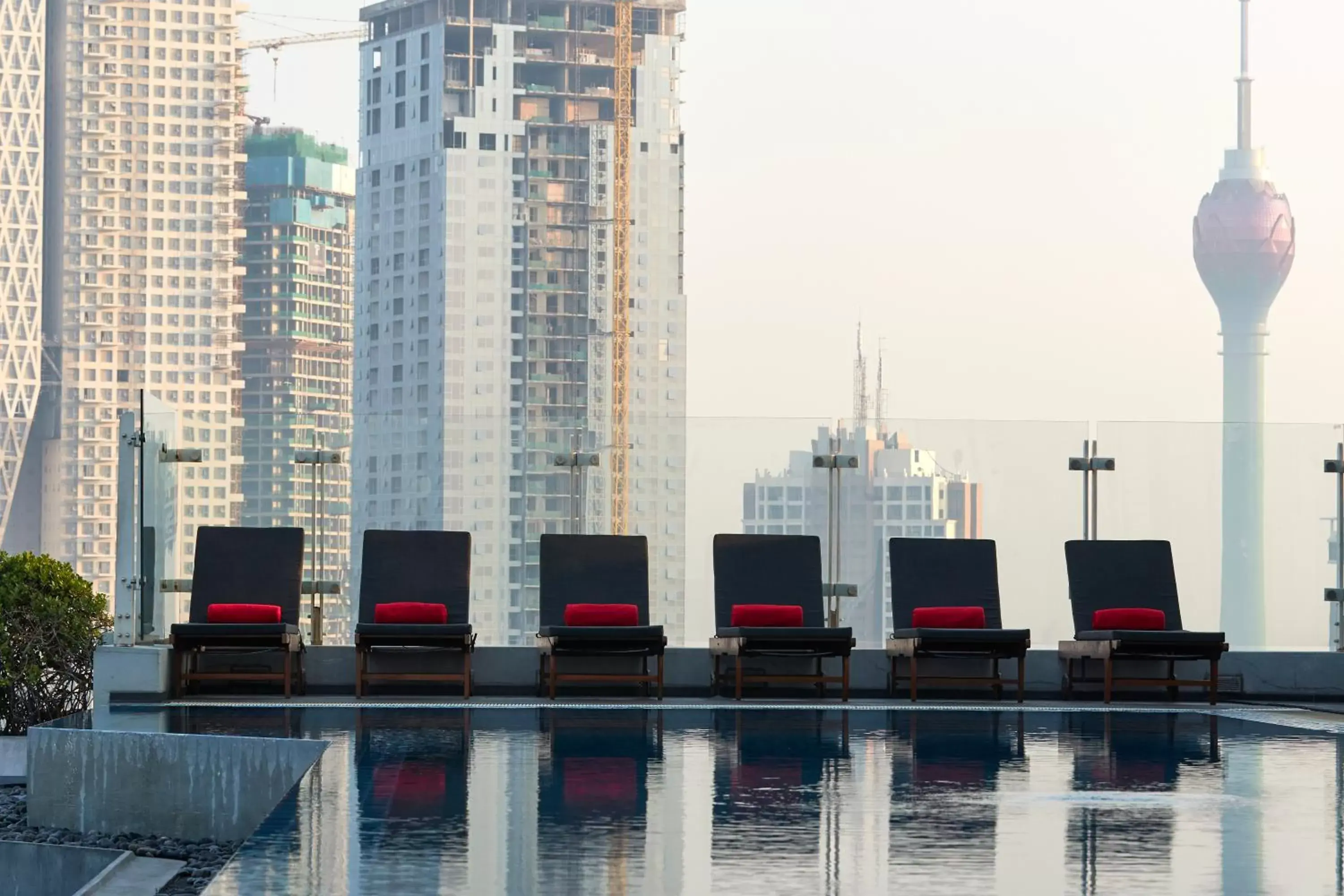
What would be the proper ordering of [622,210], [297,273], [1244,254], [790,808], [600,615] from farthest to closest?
[1244,254]
[297,273]
[622,210]
[600,615]
[790,808]

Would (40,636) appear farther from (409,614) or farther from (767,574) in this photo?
(767,574)

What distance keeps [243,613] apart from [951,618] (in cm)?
352

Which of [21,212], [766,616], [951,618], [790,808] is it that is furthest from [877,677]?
[21,212]

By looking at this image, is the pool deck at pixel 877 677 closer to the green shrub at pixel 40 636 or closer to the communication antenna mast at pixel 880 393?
the green shrub at pixel 40 636

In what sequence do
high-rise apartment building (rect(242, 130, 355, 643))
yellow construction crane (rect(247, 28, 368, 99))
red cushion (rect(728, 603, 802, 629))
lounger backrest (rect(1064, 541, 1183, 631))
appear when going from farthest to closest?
yellow construction crane (rect(247, 28, 368, 99)), high-rise apartment building (rect(242, 130, 355, 643)), lounger backrest (rect(1064, 541, 1183, 631)), red cushion (rect(728, 603, 802, 629))

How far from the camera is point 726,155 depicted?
59.5 meters

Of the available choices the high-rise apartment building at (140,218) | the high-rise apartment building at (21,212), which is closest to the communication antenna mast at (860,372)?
the high-rise apartment building at (140,218)

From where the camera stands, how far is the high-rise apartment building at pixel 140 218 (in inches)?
3396

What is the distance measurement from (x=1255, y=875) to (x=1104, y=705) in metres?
5.11

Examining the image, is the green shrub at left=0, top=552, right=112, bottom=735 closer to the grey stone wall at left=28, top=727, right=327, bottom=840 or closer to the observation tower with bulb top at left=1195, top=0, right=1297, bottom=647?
the grey stone wall at left=28, top=727, right=327, bottom=840

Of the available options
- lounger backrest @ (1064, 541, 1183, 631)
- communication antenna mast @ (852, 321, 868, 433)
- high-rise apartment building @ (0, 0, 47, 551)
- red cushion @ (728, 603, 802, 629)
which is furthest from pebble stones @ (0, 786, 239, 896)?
high-rise apartment building @ (0, 0, 47, 551)

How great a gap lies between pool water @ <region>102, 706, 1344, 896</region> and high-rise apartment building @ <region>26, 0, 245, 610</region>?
81.3 metres

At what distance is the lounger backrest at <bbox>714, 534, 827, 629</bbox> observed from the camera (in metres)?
9.42

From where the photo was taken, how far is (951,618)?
30.1ft
